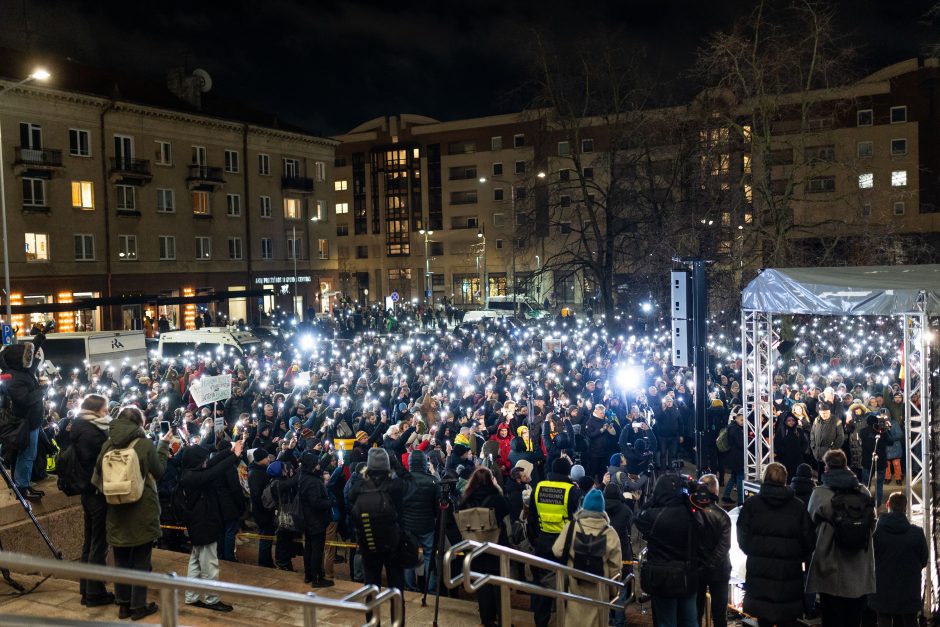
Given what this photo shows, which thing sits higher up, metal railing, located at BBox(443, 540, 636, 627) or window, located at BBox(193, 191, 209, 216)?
window, located at BBox(193, 191, 209, 216)

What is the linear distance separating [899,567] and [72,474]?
731cm

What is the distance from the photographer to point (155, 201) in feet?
147

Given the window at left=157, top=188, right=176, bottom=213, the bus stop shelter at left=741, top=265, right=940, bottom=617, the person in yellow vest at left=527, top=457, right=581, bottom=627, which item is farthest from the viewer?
the window at left=157, top=188, right=176, bottom=213

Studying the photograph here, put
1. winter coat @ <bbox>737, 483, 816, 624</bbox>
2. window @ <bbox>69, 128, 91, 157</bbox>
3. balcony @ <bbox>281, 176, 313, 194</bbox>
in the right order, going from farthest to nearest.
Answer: balcony @ <bbox>281, 176, 313, 194</bbox> < window @ <bbox>69, 128, 91, 157</bbox> < winter coat @ <bbox>737, 483, 816, 624</bbox>

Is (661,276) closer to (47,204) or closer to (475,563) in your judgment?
(475,563)

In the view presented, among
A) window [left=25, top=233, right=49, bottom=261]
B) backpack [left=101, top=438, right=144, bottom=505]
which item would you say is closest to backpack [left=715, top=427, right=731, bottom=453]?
backpack [left=101, top=438, right=144, bottom=505]

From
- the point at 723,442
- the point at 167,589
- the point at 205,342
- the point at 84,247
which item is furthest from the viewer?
the point at 84,247

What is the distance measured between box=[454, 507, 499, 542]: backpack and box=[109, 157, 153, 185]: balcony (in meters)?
40.3

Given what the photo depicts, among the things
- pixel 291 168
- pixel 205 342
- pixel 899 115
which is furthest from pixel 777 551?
pixel 899 115

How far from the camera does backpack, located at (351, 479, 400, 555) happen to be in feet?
24.2

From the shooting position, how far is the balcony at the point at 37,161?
37.8 metres

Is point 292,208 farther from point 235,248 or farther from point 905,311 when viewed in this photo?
point 905,311

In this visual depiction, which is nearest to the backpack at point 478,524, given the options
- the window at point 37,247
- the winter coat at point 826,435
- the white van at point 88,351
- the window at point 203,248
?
the winter coat at point 826,435

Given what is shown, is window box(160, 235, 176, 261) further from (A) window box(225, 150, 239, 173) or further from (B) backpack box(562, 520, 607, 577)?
(B) backpack box(562, 520, 607, 577)
